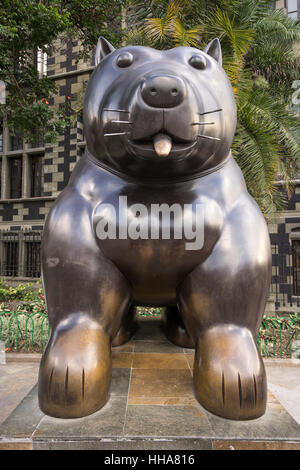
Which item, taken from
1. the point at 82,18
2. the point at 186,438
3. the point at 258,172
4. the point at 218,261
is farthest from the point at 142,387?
the point at 82,18

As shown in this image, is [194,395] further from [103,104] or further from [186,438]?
[103,104]

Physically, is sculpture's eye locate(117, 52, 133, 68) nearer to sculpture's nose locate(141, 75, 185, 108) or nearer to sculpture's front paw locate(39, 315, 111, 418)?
sculpture's nose locate(141, 75, 185, 108)

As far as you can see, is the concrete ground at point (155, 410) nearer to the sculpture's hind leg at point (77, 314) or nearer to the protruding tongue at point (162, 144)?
the sculpture's hind leg at point (77, 314)

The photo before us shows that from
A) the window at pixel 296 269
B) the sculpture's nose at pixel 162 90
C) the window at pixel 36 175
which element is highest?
the window at pixel 36 175

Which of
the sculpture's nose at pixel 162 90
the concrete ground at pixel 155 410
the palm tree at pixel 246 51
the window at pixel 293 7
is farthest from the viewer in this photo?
the window at pixel 293 7

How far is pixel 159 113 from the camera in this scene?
1351 mm

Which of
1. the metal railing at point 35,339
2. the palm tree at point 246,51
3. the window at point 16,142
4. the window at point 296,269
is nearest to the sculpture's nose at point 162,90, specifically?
the palm tree at point 246,51

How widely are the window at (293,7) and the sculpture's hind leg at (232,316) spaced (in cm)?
1229

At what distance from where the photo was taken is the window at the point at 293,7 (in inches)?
429

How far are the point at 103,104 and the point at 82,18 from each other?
8691mm

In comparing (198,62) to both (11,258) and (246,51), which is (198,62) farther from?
(11,258)

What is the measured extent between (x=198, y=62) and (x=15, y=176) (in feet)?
47.7

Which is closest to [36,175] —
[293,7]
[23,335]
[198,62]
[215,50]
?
[23,335]

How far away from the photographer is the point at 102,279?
5.35 feet
